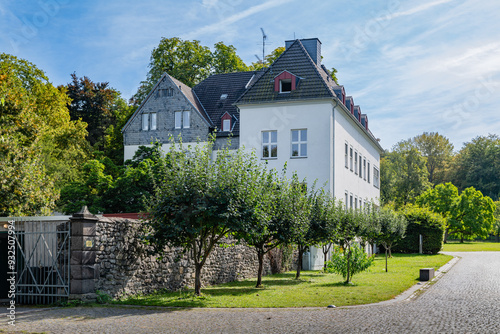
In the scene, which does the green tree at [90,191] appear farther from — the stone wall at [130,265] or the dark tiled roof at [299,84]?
the stone wall at [130,265]

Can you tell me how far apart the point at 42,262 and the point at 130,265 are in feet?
7.59

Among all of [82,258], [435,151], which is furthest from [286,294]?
[435,151]

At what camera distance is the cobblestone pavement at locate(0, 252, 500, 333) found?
1105cm

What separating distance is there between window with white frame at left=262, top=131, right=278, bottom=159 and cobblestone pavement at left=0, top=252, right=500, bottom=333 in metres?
21.0

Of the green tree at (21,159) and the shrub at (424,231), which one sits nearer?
the green tree at (21,159)

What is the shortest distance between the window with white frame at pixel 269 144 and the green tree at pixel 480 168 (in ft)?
209

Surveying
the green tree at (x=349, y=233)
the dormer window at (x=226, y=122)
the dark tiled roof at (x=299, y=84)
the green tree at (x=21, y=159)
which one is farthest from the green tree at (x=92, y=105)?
the green tree at (x=349, y=233)

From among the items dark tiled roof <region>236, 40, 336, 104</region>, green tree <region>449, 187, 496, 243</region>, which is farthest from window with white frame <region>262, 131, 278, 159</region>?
green tree <region>449, 187, 496, 243</region>

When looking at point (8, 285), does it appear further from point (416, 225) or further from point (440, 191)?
point (440, 191)

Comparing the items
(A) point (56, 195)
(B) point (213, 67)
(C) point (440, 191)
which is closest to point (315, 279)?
(A) point (56, 195)

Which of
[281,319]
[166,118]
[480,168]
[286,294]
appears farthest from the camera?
[480,168]

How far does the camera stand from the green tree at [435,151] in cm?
9281

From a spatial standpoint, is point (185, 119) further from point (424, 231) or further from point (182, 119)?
point (424, 231)

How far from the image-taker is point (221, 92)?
153 feet
